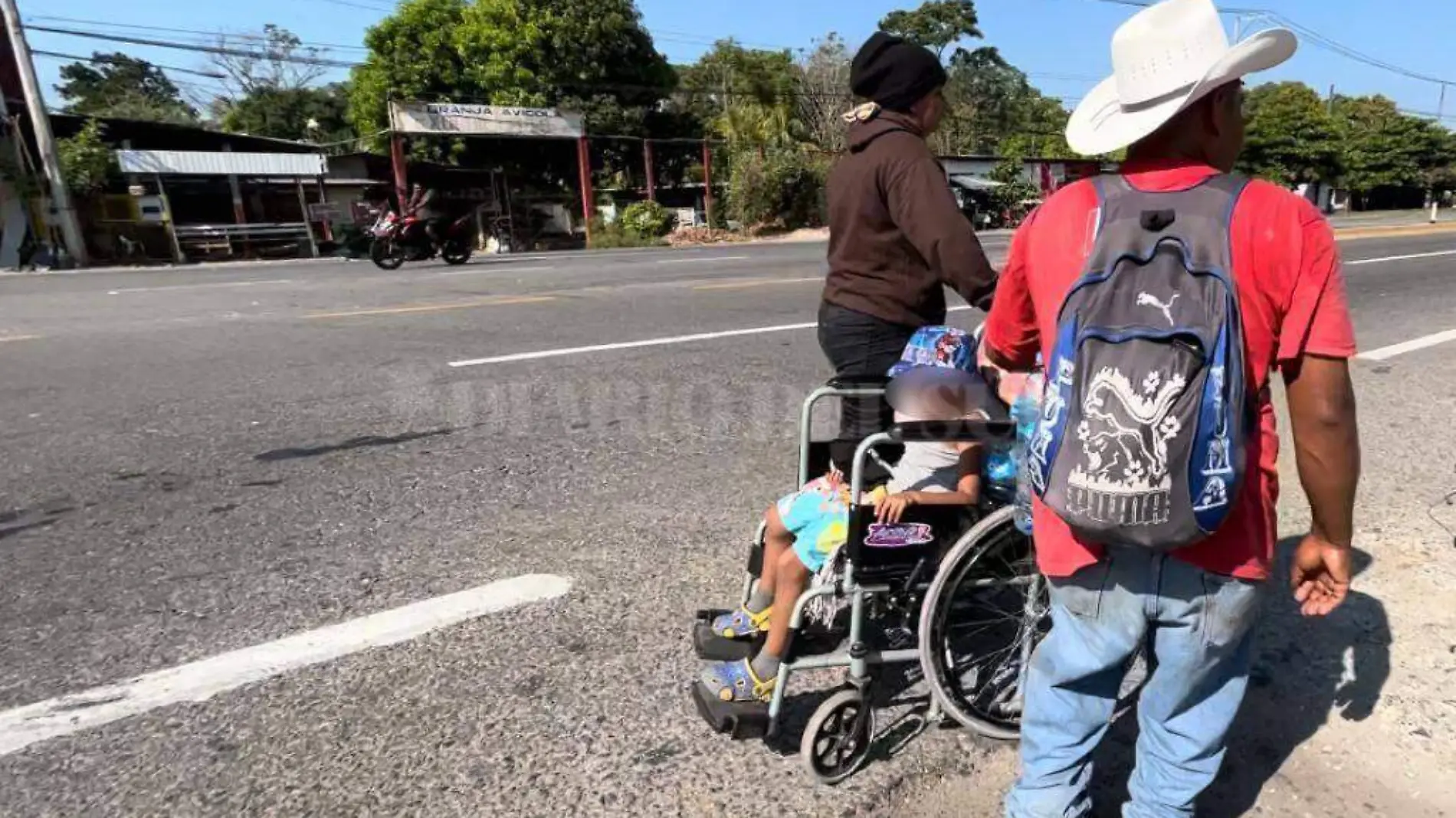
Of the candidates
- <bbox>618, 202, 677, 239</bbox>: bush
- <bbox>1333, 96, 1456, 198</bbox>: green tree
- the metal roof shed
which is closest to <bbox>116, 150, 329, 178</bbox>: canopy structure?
the metal roof shed

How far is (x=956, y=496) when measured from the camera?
224 centimetres

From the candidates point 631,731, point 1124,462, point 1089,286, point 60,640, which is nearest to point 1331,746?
point 1124,462

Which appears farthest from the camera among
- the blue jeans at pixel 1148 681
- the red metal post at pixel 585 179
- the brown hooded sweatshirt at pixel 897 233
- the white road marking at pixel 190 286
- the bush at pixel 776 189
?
the bush at pixel 776 189

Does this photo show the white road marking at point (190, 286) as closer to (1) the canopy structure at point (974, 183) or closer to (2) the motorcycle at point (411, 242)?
(2) the motorcycle at point (411, 242)

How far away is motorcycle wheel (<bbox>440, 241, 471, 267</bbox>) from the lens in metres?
17.7

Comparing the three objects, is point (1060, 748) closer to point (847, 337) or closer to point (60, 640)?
point (847, 337)

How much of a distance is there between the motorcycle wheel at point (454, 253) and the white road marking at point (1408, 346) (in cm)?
1490

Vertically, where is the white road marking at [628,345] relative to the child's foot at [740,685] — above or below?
below

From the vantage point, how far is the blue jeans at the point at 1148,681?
1.61 meters

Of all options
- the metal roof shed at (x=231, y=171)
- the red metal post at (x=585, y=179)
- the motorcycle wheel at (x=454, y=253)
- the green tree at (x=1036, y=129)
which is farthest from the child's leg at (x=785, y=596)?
the green tree at (x=1036, y=129)

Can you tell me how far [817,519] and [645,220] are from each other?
3052cm

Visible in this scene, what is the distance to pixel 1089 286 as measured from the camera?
4.86 ft

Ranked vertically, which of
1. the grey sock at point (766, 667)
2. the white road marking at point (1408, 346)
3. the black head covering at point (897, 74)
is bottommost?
the white road marking at point (1408, 346)

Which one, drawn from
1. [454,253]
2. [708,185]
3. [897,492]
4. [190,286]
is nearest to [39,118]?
[190,286]
